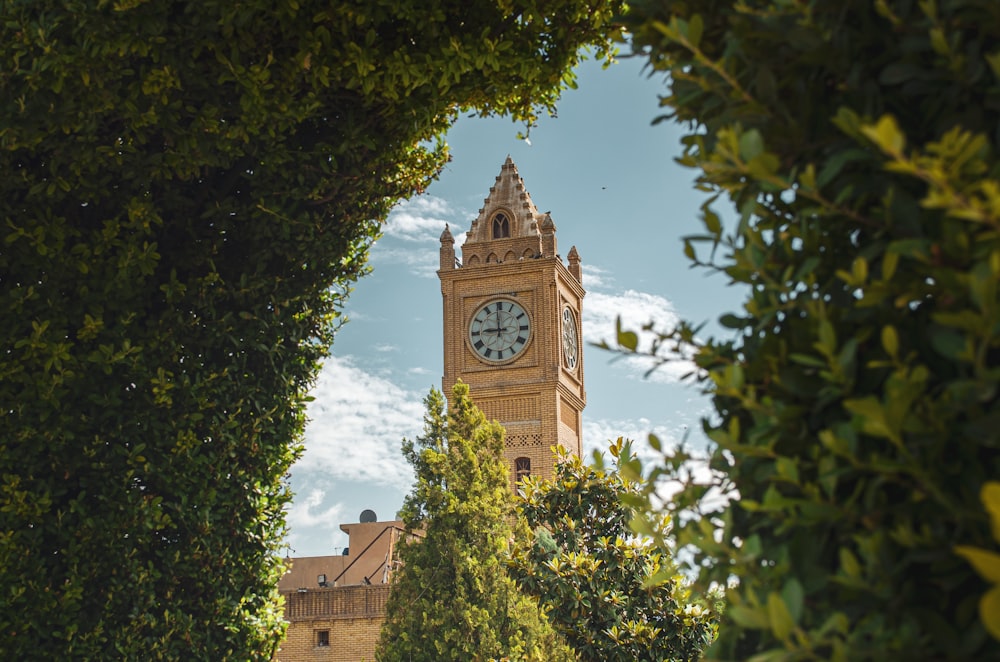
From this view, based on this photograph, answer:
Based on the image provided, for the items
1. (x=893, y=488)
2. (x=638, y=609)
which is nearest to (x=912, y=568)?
(x=893, y=488)

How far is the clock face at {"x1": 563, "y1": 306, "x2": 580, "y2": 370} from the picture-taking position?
46.8 m

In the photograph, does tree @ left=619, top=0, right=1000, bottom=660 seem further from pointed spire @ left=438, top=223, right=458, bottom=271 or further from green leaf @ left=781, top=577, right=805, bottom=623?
pointed spire @ left=438, top=223, right=458, bottom=271

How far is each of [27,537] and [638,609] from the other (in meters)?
6.99

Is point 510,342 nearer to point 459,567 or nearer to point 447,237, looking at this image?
point 447,237

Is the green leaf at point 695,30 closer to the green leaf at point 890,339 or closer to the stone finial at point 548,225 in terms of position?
the green leaf at point 890,339

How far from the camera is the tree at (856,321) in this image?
69.1 inches

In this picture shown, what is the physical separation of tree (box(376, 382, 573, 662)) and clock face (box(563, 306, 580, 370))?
21.4 metres

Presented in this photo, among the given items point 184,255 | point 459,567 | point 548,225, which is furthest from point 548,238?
point 184,255

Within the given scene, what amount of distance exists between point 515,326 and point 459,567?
24.4 meters

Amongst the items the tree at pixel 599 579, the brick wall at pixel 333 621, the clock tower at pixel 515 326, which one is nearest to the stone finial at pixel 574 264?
the clock tower at pixel 515 326

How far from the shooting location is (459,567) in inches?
898

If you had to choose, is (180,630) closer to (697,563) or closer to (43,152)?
(43,152)

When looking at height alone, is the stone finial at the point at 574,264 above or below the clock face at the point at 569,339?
above

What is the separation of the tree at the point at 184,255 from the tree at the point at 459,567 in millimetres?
13416
